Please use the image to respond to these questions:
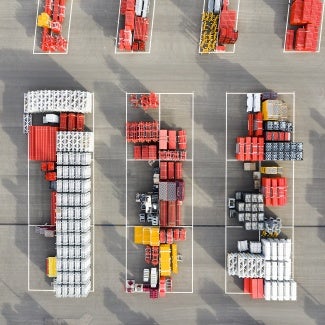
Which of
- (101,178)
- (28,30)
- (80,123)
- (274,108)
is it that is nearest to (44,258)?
(101,178)

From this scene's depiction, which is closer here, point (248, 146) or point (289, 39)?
point (248, 146)

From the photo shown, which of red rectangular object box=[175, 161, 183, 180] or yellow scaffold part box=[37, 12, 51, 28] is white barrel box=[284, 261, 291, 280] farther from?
yellow scaffold part box=[37, 12, 51, 28]

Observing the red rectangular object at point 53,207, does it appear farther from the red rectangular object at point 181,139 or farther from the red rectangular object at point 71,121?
the red rectangular object at point 181,139

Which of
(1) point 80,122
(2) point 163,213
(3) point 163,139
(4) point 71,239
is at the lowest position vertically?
(4) point 71,239

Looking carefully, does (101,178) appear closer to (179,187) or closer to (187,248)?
(179,187)

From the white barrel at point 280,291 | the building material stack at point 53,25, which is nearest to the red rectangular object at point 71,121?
the building material stack at point 53,25

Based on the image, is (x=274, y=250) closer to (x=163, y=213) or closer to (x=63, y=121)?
(x=163, y=213)

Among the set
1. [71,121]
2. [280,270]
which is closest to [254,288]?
[280,270]
